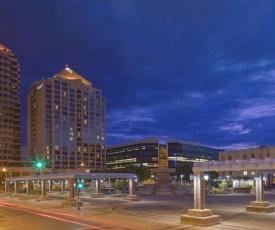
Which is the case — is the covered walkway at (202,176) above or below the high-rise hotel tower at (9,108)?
below

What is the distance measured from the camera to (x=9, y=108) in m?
175

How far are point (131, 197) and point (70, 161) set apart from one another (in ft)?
461

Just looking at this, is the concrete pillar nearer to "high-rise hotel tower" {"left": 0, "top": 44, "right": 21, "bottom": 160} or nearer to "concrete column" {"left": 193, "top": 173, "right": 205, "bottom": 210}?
"concrete column" {"left": 193, "top": 173, "right": 205, "bottom": 210}

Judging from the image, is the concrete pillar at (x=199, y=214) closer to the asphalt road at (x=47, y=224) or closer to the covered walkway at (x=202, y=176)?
the covered walkway at (x=202, y=176)

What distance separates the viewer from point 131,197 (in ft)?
168

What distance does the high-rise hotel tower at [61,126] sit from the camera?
18238cm

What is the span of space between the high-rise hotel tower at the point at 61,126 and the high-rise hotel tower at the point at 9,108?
12.2m

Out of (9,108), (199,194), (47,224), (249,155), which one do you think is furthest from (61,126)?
(199,194)

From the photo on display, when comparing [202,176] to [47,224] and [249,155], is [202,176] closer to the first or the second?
[47,224]

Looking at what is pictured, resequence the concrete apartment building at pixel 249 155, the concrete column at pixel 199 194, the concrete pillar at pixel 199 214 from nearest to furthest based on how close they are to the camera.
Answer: the concrete pillar at pixel 199 214 < the concrete column at pixel 199 194 < the concrete apartment building at pixel 249 155

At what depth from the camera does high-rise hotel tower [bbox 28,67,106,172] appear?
18238 cm

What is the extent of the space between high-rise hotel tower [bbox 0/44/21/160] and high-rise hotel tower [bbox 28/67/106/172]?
12.2m

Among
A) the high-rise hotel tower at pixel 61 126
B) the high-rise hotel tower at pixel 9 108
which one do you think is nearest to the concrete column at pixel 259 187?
the high-rise hotel tower at pixel 61 126

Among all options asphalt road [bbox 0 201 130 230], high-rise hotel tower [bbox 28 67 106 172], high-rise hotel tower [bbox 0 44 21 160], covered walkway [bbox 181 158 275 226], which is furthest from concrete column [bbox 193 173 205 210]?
high-rise hotel tower [bbox 28 67 106 172]
